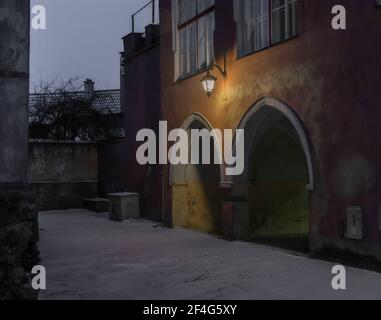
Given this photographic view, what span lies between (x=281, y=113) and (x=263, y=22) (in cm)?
173

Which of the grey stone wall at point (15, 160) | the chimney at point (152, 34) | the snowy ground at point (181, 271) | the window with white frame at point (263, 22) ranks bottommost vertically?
the snowy ground at point (181, 271)

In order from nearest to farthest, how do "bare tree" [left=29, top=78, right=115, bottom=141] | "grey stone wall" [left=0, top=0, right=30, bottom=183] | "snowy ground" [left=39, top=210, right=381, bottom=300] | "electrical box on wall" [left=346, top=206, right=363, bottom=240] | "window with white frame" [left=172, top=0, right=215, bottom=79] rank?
"grey stone wall" [left=0, top=0, right=30, bottom=183]
"snowy ground" [left=39, top=210, right=381, bottom=300]
"electrical box on wall" [left=346, top=206, right=363, bottom=240]
"window with white frame" [left=172, top=0, right=215, bottom=79]
"bare tree" [left=29, top=78, right=115, bottom=141]

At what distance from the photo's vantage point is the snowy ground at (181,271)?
6.64 meters

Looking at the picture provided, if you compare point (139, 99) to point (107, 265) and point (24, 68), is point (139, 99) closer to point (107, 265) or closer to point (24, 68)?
point (107, 265)

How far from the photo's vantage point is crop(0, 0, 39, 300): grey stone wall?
162 inches

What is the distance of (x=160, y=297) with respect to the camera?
6422 mm

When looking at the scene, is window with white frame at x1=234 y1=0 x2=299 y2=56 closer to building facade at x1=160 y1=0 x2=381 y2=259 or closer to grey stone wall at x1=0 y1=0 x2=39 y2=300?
→ building facade at x1=160 y1=0 x2=381 y2=259

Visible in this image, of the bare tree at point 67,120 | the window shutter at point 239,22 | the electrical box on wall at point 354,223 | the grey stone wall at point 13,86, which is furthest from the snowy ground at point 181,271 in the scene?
the bare tree at point 67,120

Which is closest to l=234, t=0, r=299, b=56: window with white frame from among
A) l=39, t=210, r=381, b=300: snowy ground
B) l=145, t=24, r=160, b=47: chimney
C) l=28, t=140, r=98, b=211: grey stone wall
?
l=39, t=210, r=381, b=300: snowy ground

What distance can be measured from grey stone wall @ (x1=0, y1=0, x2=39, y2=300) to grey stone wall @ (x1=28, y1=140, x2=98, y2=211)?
1684cm

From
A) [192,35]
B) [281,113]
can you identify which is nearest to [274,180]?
[281,113]

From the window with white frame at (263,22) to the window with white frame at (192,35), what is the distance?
4.37ft

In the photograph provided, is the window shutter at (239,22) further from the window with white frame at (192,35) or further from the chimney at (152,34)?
the chimney at (152,34)
